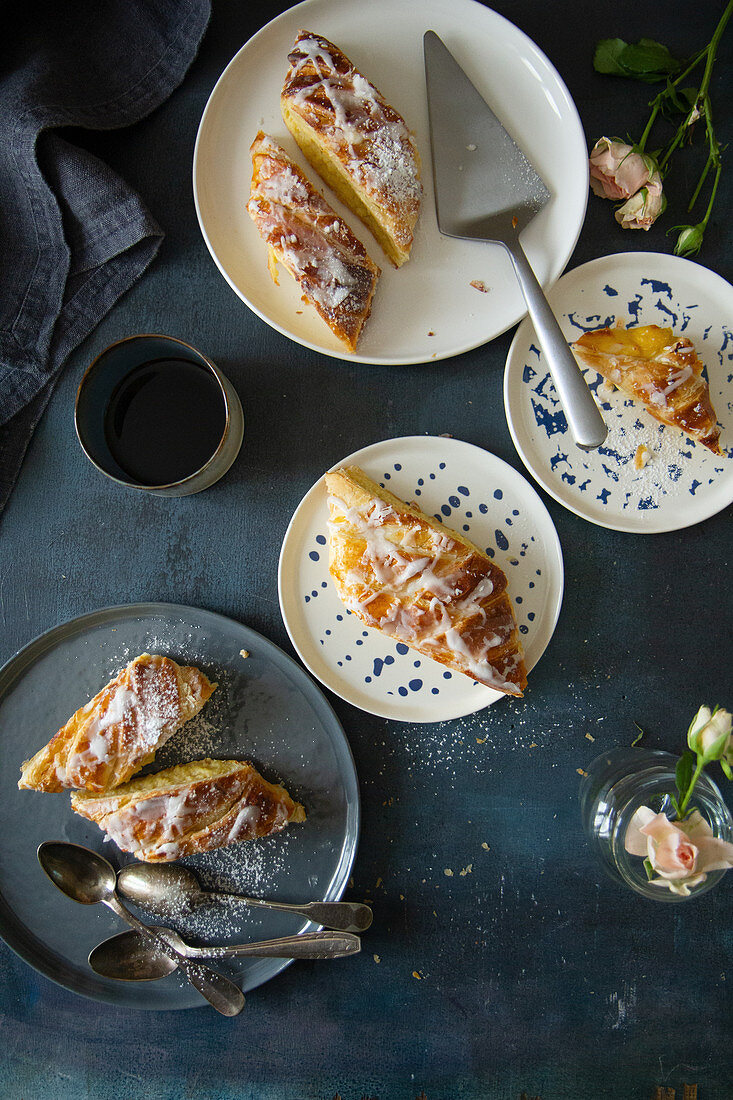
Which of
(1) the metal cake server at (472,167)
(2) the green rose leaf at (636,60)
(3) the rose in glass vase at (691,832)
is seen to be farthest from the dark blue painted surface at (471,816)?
(3) the rose in glass vase at (691,832)

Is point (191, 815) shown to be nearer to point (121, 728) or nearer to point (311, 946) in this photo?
point (121, 728)

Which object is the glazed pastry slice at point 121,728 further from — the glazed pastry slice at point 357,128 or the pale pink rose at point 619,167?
the pale pink rose at point 619,167

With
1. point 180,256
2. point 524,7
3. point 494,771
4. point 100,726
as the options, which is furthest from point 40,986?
point 524,7

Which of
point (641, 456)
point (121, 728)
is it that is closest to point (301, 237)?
point (641, 456)

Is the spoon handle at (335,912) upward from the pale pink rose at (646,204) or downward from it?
downward

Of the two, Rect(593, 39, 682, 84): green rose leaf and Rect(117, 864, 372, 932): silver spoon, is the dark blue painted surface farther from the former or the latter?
Rect(117, 864, 372, 932): silver spoon

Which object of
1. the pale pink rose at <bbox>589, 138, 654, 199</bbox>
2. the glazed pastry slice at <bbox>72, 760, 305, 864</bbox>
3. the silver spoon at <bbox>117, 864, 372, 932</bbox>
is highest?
the pale pink rose at <bbox>589, 138, 654, 199</bbox>


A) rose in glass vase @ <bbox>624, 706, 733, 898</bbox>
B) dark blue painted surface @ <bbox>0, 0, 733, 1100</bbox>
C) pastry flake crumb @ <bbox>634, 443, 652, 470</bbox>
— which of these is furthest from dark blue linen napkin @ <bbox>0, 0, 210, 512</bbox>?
rose in glass vase @ <bbox>624, 706, 733, 898</bbox>
